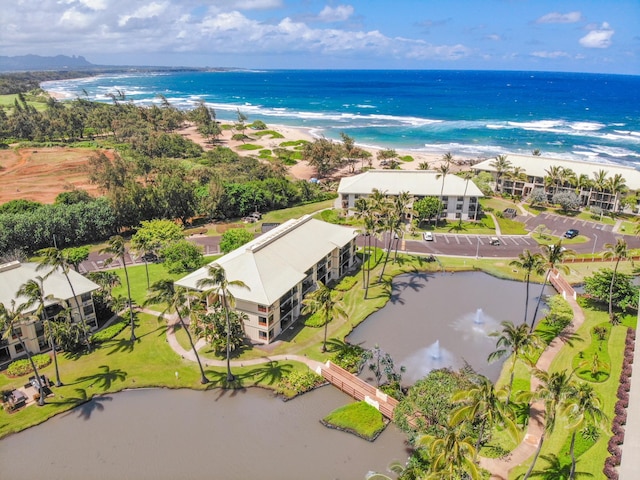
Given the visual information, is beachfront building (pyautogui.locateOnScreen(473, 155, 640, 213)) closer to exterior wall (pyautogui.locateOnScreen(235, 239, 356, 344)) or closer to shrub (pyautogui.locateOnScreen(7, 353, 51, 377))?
exterior wall (pyautogui.locateOnScreen(235, 239, 356, 344))

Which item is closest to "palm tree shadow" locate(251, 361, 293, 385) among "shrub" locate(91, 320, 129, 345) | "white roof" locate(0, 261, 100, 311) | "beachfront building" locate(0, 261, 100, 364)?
"shrub" locate(91, 320, 129, 345)

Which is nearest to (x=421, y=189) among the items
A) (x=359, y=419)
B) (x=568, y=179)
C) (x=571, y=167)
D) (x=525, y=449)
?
(x=568, y=179)

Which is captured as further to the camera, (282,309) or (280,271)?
(280,271)

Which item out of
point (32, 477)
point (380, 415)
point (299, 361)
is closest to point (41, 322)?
point (32, 477)

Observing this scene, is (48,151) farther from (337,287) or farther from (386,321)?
(386,321)

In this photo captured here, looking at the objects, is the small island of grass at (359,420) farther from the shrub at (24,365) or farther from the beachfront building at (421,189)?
the beachfront building at (421,189)

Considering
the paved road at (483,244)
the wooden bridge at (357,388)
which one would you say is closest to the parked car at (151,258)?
the paved road at (483,244)

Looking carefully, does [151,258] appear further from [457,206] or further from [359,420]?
[457,206]
